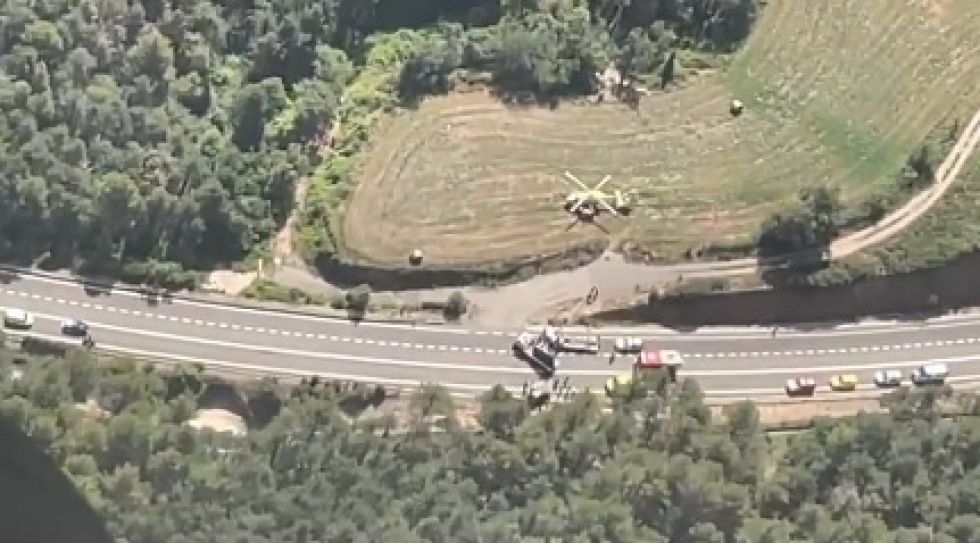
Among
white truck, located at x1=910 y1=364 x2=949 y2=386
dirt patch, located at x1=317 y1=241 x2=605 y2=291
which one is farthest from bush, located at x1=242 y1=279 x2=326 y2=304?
white truck, located at x1=910 y1=364 x2=949 y2=386

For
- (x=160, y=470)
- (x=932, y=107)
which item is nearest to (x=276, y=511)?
(x=160, y=470)

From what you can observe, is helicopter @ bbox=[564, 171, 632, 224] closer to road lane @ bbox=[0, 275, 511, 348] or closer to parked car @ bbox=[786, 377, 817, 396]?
road lane @ bbox=[0, 275, 511, 348]

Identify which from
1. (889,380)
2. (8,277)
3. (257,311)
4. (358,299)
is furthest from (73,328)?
(889,380)

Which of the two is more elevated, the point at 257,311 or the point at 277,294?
the point at 277,294

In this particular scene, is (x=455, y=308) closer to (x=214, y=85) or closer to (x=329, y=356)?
(x=329, y=356)

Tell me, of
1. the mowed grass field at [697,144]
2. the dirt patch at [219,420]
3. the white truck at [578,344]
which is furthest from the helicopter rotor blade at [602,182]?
the dirt patch at [219,420]

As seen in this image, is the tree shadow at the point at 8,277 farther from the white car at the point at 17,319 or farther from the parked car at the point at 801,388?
the parked car at the point at 801,388
